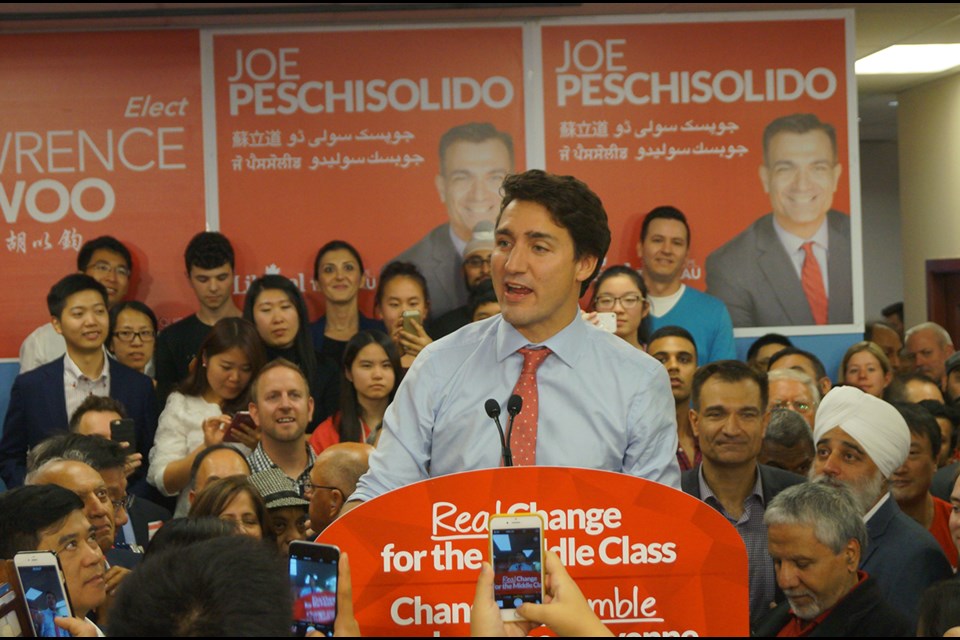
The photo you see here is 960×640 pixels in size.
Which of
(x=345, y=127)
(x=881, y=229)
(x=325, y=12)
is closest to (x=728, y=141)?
(x=345, y=127)

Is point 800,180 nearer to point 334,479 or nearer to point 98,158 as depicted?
point 98,158

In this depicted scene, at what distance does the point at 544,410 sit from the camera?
88.8 inches

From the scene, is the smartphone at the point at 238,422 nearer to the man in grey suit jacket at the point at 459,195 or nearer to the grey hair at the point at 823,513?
the grey hair at the point at 823,513

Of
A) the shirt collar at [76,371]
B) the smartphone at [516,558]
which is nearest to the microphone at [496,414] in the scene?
the smartphone at [516,558]

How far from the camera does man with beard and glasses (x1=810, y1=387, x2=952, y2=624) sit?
3131 mm

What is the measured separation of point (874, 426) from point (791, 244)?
10.8 ft

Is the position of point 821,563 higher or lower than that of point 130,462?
lower

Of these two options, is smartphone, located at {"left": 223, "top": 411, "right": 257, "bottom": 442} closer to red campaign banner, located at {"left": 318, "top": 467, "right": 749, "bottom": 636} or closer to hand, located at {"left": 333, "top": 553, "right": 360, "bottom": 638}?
red campaign banner, located at {"left": 318, "top": 467, "right": 749, "bottom": 636}

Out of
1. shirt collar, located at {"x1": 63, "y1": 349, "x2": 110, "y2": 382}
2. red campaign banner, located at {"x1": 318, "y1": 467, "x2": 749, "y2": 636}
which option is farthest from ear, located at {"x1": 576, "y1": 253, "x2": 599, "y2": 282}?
shirt collar, located at {"x1": 63, "y1": 349, "x2": 110, "y2": 382}

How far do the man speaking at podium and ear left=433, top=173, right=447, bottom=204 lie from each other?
14.6 ft

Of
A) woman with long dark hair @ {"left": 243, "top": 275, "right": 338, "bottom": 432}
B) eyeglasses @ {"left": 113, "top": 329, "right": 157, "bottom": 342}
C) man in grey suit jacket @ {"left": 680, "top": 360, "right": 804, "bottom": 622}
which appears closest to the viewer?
man in grey suit jacket @ {"left": 680, "top": 360, "right": 804, "bottom": 622}

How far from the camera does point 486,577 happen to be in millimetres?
1652

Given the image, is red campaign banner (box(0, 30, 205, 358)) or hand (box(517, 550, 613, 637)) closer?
hand (box(517, 550, 613, 637))

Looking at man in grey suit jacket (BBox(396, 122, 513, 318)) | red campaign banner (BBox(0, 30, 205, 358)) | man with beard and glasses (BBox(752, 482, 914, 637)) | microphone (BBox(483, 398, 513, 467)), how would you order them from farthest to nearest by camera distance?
1. man in grey suit jacket (BBox(396, 122, 513, 318))
2. red campaign banner (BBox(0, 30, 205, 358))
3. man with beard and glasses (BBox(752, 482, 914, 637))
4. microphone (BBox(483, 398, 513, 467))
